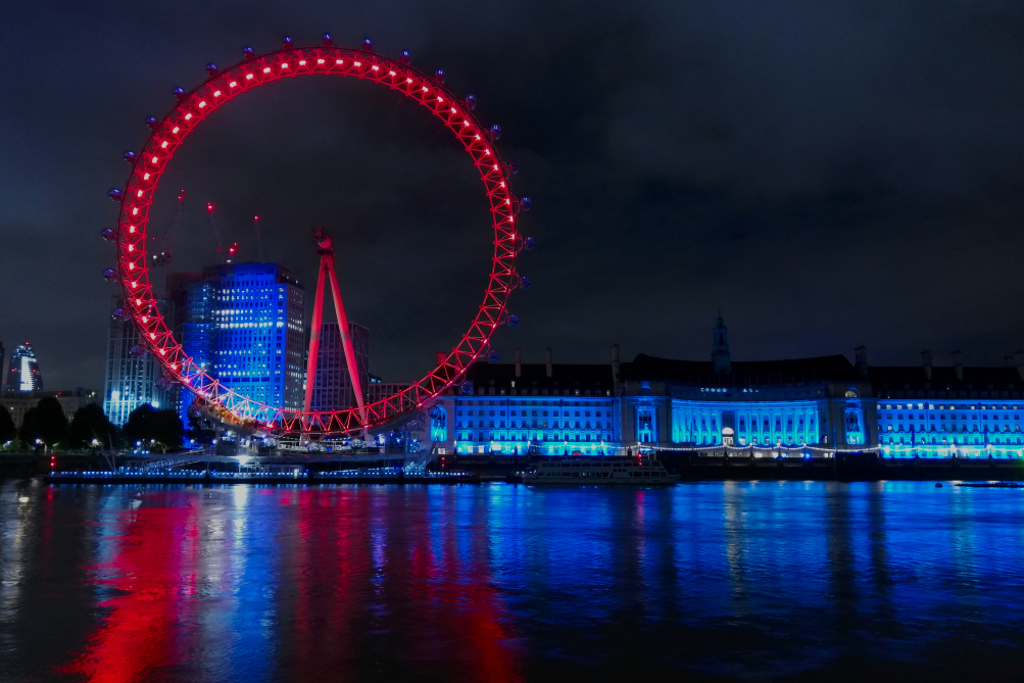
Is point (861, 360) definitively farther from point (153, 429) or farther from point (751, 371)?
point (153, 429)

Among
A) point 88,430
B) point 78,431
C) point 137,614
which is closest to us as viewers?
point 137,614

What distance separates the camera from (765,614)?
52.0 ft

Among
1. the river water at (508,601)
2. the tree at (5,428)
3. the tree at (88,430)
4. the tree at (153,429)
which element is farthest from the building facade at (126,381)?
the river water at (508,601)

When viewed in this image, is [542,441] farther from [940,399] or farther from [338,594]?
[338,594]

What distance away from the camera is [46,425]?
90.8m

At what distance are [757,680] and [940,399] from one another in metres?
116

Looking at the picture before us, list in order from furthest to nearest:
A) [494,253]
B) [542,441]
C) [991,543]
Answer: [542,441] → [494,253] → [991,543]

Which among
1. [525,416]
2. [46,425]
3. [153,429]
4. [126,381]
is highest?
[126,381]

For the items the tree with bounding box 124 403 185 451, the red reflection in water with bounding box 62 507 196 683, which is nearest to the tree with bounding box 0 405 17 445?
the tree with bounding box 124 403 185 451

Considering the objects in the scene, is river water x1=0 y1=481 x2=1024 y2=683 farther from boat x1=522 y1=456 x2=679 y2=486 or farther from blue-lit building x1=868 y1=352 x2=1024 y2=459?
blue-lit building x1=868 y1=352 x2=1024 y2=459

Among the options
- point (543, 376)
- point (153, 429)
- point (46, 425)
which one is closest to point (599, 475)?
point (543, 376)

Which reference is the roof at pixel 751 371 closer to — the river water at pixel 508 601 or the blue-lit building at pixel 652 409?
the blue-lit building at pixel 652 409

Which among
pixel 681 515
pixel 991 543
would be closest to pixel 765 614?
pixel 991 543

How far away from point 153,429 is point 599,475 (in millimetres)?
58457
